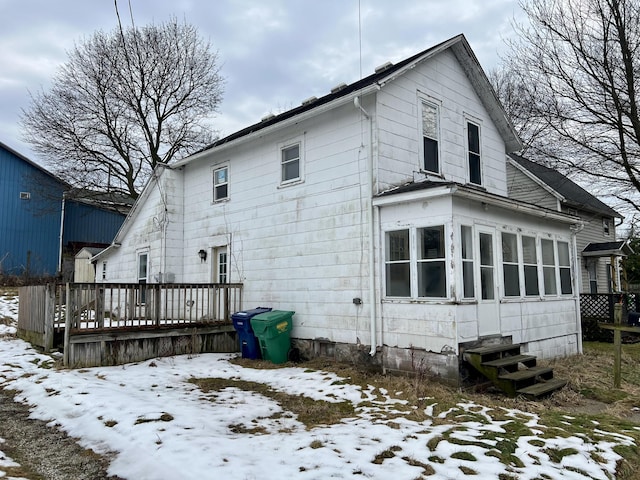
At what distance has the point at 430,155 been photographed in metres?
10.1

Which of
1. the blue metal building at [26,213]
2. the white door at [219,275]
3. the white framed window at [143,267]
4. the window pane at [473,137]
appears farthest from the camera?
the blue metal building at [26,213]

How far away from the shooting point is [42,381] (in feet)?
24.2

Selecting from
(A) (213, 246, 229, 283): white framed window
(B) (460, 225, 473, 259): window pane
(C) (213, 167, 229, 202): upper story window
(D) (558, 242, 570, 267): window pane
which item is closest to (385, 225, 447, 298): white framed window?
(B) (460, 225, 473, 259): window pane

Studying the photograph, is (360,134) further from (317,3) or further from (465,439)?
(465,439)

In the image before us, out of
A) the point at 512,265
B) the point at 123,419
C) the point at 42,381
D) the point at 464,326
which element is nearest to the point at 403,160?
the point at 512,265

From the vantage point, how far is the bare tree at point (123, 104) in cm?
2239

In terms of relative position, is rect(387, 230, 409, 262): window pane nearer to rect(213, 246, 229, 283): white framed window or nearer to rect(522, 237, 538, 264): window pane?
rect(522, 237, 538, 264): window pane

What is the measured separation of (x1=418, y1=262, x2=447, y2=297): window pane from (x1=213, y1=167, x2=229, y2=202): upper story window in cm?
630

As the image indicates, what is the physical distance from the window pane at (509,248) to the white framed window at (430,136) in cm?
222

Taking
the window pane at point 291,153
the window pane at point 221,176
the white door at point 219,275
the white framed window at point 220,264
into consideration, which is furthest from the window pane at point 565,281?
the window pane at point 221,176

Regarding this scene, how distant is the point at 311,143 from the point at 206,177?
14.3 feet

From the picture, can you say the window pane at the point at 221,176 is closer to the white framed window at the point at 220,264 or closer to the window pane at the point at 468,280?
the white framed window at the point at 220,264

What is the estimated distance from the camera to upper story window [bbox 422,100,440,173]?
10.0 meters

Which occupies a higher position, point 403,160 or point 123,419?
point 403,160
